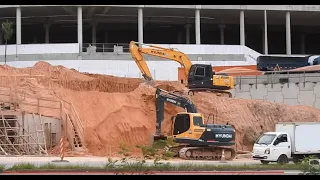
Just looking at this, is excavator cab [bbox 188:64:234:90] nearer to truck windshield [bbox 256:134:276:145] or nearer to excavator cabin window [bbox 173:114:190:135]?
excavator cabin window [bbox 173:114:190:135]

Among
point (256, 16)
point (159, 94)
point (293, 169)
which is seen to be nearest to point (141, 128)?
point (159, 94)

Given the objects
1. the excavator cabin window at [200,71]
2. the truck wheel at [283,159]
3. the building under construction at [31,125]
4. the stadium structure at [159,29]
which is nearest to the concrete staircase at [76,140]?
the building under construction at [31,125]

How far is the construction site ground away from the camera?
3112cm

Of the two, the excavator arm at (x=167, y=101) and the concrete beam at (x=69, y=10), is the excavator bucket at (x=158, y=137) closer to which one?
the excavator arm at (x=167, y=101)

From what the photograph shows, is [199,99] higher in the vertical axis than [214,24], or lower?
lower

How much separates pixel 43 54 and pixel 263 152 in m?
30.1

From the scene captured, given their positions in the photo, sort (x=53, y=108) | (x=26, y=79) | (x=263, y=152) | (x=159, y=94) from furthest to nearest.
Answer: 1. (x=26, y=79)
2. (x=53, y=108)
3. (x=159, y=94)
4. (x=263, y=152)

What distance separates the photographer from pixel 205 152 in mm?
27328

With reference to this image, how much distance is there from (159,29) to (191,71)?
36.2 meters

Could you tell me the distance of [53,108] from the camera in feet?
103

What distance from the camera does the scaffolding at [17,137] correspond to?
93.0 ft

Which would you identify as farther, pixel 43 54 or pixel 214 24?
pixel 214 24

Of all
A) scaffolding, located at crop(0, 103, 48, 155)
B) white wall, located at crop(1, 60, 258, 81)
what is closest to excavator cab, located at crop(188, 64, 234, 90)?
scaffolding, located at crop(0, 103, 48, 155)
